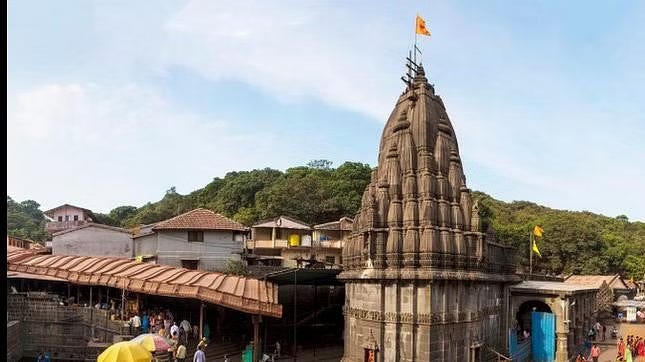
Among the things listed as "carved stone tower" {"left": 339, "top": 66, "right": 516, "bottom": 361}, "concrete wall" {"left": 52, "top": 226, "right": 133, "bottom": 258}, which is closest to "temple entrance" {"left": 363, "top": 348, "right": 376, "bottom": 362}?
"carved stone tower" {"left": 339, "top": 66, "right": 516, "bottom": 361}

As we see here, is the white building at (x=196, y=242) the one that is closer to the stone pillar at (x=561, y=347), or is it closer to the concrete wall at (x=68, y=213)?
the stone pillar at (x=561, y=347)

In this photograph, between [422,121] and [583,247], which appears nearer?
[422,121]

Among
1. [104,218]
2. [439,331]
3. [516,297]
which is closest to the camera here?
[439,331]

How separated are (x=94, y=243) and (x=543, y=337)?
89.8 ft

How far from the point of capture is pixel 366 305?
66.0ft

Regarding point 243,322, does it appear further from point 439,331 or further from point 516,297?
point 516,297

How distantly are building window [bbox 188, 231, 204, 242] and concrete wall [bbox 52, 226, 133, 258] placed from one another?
5.95 meters

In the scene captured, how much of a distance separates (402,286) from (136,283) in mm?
11169

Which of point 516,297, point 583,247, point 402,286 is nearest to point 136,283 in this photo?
point 402,286

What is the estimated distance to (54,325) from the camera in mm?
22656

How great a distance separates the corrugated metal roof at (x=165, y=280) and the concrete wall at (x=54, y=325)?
59.8 inches

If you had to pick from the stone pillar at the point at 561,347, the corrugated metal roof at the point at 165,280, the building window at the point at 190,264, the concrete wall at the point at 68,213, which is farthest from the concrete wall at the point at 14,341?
the concrete wall at the point at 68,213

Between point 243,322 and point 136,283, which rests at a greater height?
point 136,283

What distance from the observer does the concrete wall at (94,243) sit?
35.3 metres
